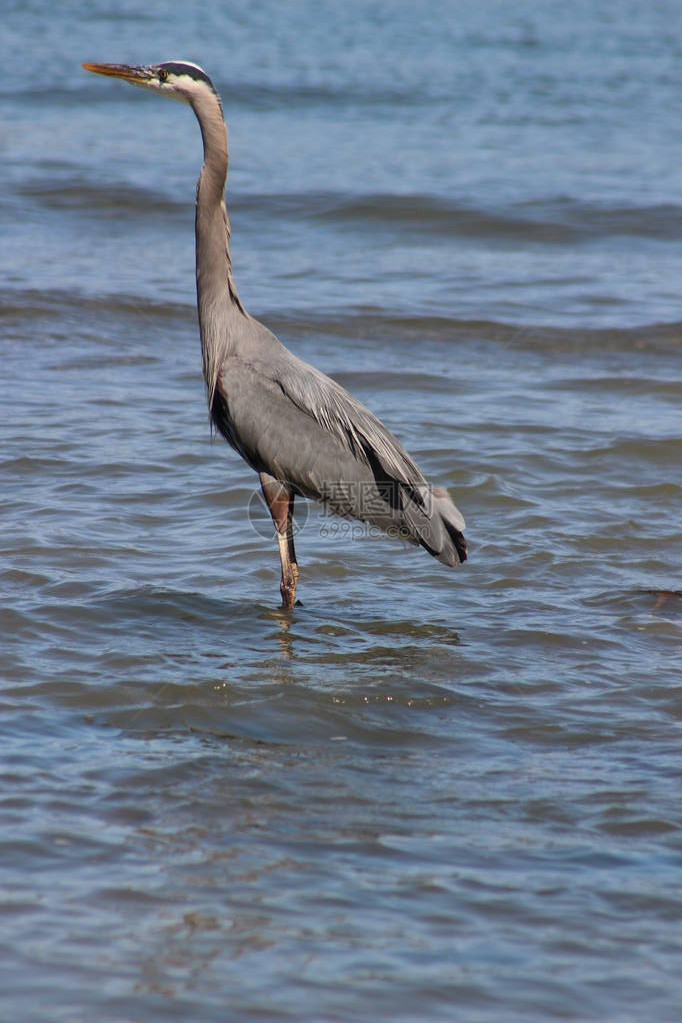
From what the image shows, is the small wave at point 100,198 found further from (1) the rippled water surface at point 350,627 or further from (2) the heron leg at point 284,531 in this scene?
(2) the heron leg at point 284,531

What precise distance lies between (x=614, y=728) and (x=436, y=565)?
2280mm

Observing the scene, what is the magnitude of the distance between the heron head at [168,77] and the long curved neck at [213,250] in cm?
6

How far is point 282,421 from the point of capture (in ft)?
21.3

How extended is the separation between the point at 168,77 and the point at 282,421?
1.94 m

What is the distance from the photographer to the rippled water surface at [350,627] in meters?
3.73

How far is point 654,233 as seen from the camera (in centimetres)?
1485

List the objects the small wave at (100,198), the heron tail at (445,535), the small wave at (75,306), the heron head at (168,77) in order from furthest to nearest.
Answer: the small wave at (100,198) < the small wave at (75,306) < the heron head at (168,77) < the heron tail at (445,535)

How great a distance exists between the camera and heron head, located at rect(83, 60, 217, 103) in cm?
661

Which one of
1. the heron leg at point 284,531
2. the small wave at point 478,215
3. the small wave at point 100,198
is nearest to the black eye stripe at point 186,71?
the heron leg at point 284,531

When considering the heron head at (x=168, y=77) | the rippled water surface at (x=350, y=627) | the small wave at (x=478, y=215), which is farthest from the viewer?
the small wave at (x=478, y=215)

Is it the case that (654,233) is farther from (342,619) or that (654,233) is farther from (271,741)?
(271,741)

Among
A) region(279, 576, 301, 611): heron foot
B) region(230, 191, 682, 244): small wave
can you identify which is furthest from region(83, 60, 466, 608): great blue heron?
region(230, 191, 682, 244): small wave

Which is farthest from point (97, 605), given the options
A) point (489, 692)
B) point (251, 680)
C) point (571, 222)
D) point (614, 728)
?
point (571, 222)

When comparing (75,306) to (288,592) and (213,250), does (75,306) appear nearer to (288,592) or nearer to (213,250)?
(213,250)
